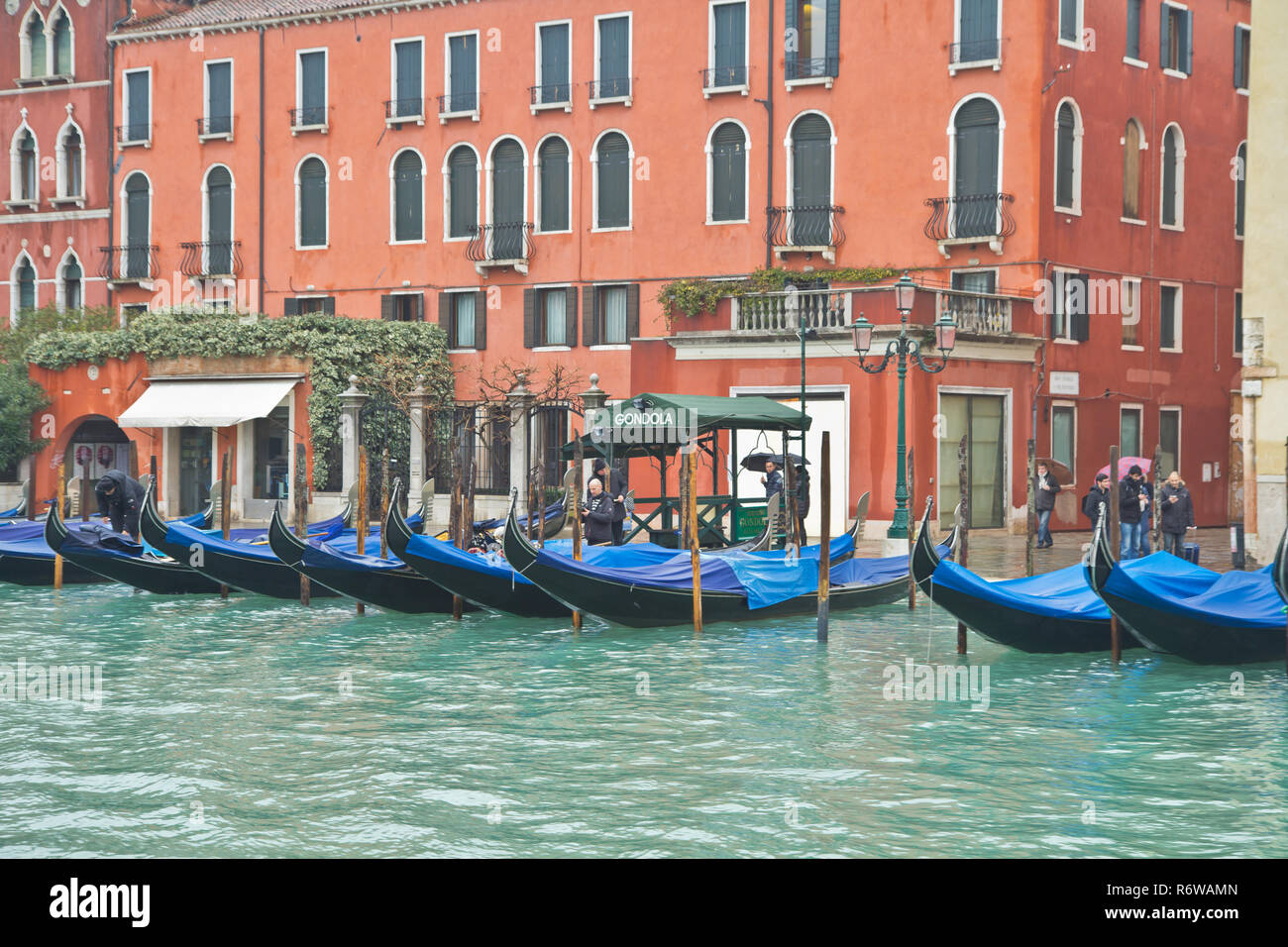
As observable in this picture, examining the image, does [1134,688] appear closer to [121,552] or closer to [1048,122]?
[121,552]

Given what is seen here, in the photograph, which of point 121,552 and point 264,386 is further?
point 264,386

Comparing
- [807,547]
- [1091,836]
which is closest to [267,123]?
[807,547]

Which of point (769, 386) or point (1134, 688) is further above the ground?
point (769, 386)

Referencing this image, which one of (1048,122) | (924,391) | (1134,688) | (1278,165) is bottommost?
(1134,688)

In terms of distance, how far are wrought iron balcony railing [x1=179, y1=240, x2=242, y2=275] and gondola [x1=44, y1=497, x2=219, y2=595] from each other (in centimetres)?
1128

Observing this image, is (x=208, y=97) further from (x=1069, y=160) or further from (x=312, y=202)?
(x=1069, y=160)

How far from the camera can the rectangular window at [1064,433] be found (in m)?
21.9

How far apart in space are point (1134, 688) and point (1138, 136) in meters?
14.6

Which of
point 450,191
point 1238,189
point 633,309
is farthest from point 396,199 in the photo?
point 1238,189

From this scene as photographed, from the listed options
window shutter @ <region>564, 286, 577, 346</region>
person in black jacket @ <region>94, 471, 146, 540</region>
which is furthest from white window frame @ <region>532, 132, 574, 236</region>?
person in black jacket @ <region>94, 471, 146, 540</region>

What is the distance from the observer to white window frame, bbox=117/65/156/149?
2780 cm

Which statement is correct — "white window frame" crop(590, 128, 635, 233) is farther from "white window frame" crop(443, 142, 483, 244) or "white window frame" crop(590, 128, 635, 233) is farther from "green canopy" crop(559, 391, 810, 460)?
"green canopy" crop(559, 391, 810, 460)

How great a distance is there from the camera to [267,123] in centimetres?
2683
